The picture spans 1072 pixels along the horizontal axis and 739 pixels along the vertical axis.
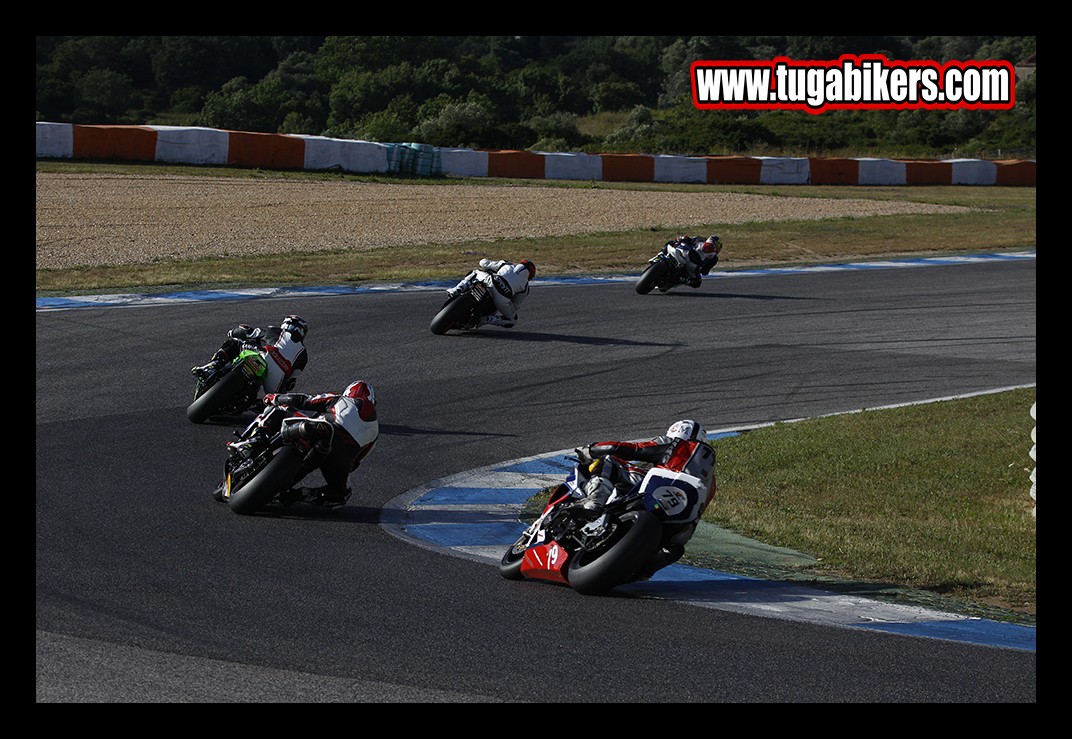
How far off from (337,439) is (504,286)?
293 inches

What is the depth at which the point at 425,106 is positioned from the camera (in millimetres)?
49062

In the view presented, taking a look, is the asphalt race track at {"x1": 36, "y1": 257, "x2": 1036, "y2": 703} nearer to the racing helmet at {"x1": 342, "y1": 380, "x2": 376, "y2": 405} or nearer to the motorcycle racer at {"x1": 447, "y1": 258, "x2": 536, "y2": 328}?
the motorcycle racer at {"x1": 447, "y1": 258, "x2": 536, "y2": 328}

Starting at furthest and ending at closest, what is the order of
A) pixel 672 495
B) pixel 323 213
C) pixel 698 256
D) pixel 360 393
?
1. pixel 323 213
2. pixel 698 256
3. pixel 360 393
4. pixel 672 495

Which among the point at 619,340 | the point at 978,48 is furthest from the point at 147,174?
the point at 978,48

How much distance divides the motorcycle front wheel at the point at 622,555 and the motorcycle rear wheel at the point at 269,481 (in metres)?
2.38

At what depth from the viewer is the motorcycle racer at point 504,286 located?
54.1 ft

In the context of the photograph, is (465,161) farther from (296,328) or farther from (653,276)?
(296,328)

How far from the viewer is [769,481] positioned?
1096 cm

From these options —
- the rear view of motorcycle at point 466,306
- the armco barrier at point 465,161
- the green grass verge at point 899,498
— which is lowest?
the green grass verge at point 899,498

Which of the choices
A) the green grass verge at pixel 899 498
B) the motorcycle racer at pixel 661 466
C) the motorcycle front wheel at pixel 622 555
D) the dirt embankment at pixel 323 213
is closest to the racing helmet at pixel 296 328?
the green grass verge at pixel 899 498

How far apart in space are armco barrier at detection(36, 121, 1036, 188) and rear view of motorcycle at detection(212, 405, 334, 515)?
83.4ft

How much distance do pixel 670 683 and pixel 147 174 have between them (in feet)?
91.0

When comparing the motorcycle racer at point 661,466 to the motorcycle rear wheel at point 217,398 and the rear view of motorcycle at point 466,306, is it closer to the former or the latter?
the motorcycle rear wheel at point 217,398

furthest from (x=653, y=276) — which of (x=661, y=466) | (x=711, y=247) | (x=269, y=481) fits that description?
(x=661, y=466)
